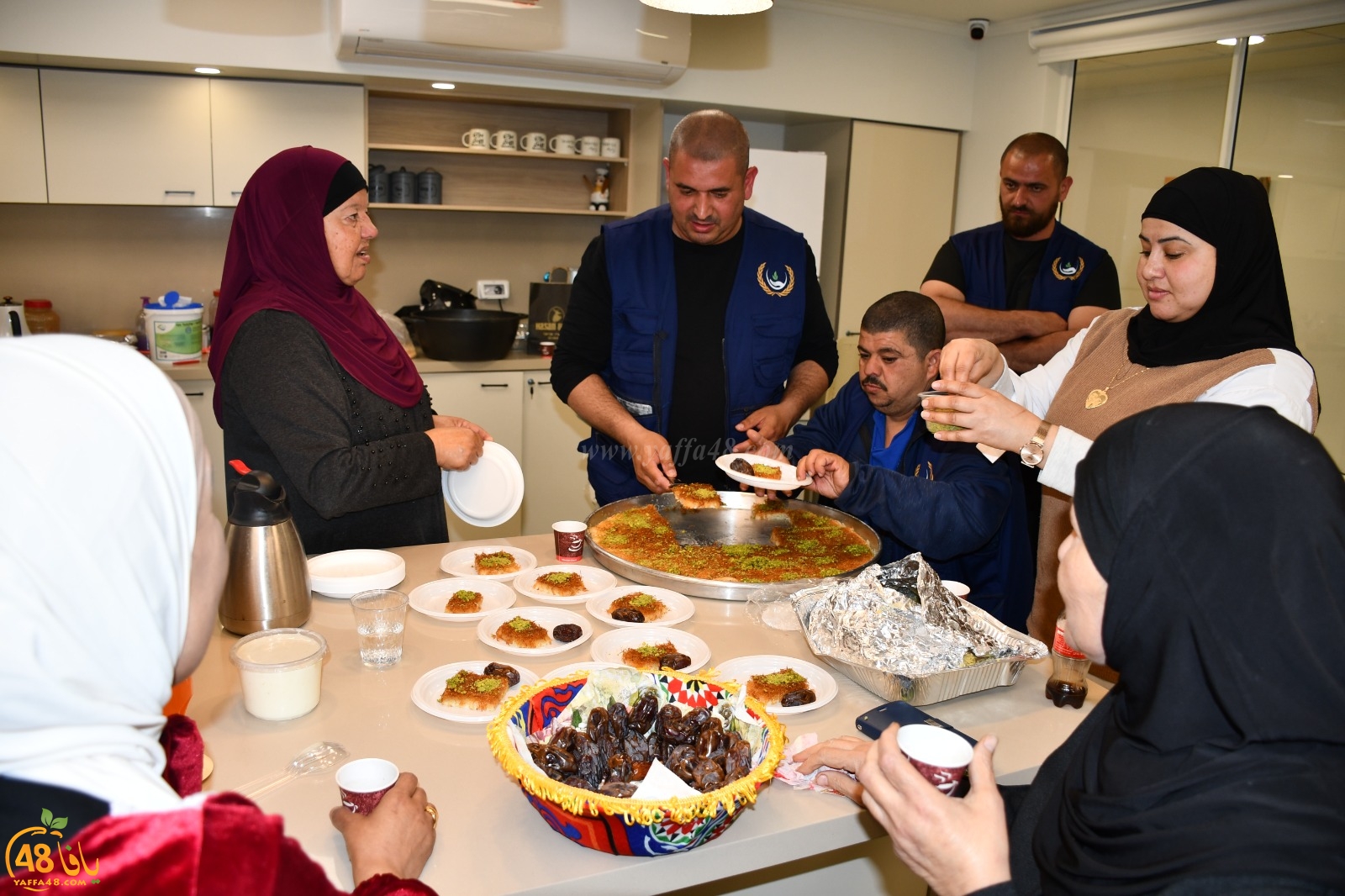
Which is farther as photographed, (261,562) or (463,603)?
(463,603)

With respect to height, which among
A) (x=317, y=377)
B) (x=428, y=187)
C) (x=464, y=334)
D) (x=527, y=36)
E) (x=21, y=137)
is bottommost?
(x=464, y=334)

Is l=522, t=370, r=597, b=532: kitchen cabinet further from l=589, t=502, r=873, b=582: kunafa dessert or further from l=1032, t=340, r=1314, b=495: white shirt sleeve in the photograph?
l=1032, t=340, r=1314, b=495: white shirt sleeve

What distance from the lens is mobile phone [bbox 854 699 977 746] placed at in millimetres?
1653

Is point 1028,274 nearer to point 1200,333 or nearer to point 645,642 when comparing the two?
point 1200,333

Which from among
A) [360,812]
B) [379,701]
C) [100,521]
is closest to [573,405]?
[379,701]

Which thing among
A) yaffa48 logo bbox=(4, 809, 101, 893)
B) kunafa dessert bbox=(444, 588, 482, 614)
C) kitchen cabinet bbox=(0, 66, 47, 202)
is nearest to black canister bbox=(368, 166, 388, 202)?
kitchen cabinet bbox=(0, 66, 47, 202)

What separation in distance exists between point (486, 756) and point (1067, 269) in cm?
342

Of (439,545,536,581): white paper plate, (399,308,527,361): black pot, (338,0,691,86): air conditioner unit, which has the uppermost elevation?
(338,0,691,86): air conditioner unit

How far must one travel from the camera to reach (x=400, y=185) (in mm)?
5047

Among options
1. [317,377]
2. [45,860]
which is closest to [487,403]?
[317,377]

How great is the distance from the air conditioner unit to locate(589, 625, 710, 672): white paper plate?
10.8 feet

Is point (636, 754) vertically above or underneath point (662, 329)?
underneath

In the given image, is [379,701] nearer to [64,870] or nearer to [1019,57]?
[64,870]

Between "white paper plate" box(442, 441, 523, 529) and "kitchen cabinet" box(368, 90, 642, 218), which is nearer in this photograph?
"white paper plate" box(442, 441, 523, 529)
